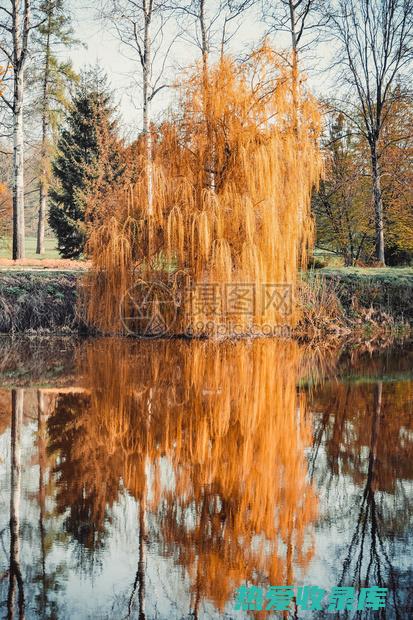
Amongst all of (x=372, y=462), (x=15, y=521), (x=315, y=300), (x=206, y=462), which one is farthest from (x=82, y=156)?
(x=15, y=521)

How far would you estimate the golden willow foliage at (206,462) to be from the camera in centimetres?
372

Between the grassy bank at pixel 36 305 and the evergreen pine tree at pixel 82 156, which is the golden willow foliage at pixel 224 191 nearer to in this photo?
the grassy bank at pixel 36 305

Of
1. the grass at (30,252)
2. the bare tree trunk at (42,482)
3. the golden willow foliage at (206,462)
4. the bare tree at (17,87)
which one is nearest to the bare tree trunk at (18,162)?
the bare tree at (17,87)

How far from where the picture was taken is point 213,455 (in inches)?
218

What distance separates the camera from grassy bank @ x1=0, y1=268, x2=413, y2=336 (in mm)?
14602

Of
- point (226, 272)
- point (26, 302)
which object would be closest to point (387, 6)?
point (226, 272)

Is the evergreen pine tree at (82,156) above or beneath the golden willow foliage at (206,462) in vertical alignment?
above

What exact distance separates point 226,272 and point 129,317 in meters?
2.39

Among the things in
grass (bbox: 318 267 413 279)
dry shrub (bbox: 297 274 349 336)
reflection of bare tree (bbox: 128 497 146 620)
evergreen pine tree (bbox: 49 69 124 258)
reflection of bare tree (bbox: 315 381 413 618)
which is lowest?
reflection of bare tree (bbox: 128 497 146 620)

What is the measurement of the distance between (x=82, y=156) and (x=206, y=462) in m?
22.0

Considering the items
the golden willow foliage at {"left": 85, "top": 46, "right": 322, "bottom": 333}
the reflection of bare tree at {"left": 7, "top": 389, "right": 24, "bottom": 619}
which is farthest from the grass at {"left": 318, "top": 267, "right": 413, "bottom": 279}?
the reflection of bare tree at {"left": 7, "top": 389, "right": 24, "bottom": 619}

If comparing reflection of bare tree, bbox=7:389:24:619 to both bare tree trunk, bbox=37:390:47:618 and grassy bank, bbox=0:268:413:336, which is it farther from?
grassy bank, bbox=0:268:413:336

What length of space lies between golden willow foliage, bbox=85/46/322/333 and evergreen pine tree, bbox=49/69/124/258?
38.9 ft

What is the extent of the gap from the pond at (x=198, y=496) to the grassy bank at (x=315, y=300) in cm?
587
